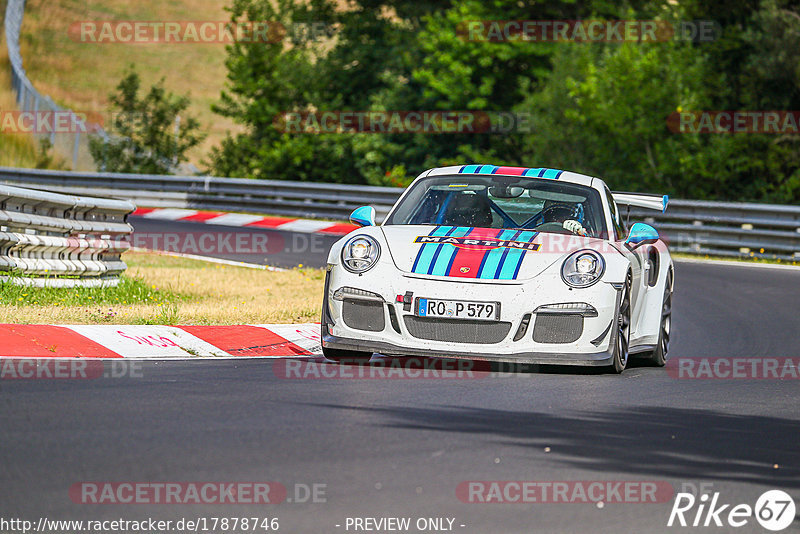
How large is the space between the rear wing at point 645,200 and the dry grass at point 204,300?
9.03ft

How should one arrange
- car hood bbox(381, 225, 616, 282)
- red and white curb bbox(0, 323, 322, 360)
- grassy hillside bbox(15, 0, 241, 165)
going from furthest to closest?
grassy hillside bbox(15, 0, 241, 165) < red and white curb bbox(0, 323, 322, 360) < car hood bbox(381, 225, 616, 282)

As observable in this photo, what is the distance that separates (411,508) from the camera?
4.79 m

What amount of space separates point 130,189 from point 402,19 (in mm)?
18255

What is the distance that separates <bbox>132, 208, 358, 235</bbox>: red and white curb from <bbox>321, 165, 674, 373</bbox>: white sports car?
1388 cm

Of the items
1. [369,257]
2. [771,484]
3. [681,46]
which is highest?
[681,46]

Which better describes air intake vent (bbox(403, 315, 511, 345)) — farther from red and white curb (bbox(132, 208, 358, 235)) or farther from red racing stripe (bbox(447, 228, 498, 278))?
red and white curb (bbox(132, 208, 358, 235))

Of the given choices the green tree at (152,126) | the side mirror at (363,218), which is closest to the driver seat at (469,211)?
the side mirror at (363,218)

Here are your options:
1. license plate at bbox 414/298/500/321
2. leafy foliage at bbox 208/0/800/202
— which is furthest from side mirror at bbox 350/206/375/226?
leafy foliage at bbox 208/0/800/202

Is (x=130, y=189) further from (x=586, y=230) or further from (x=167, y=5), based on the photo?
(x=167, y=5)

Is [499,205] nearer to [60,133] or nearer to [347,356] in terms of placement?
[347,356]

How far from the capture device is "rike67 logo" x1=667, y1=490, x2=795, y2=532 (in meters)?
4.83

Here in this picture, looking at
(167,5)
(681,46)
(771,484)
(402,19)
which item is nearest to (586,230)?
(771,484)

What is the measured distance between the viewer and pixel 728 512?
16.3 ft

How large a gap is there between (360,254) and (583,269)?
1.43 meters
